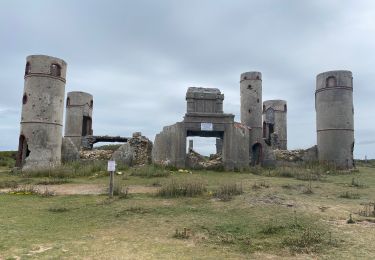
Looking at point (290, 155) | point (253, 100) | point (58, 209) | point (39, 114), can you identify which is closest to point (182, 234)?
point (58, 209)

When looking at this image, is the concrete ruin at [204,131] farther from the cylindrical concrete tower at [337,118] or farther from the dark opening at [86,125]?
the dark opening at [86,125]

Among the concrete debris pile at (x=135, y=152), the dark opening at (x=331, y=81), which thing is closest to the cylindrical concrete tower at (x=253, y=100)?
the dark opening at (x=331, y=81)

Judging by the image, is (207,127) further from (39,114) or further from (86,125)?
(86,125)

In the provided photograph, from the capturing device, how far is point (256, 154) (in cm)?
2333

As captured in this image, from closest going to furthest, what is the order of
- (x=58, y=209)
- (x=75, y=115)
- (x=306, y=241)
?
(x=306, y=241)
(x=58, y=209)
(x=75, y=115)

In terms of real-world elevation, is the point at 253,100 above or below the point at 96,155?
above

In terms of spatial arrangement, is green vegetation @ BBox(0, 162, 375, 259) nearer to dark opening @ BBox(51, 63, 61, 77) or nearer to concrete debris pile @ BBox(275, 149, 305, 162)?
dark opening @ BBox(51, 63, 61, 77)

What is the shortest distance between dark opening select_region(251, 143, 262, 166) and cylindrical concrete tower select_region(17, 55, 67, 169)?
39.7 feet

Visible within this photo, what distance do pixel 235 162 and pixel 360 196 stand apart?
29.7 feet

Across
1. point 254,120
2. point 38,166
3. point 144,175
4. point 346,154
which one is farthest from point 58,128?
point 346,154

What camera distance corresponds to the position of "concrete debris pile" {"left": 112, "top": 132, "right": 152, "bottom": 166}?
21.5 m

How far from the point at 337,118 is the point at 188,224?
18.0 m

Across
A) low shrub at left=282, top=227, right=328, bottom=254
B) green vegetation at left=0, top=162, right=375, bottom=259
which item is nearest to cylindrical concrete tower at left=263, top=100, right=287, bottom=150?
green vegetation at left=0, top=162, right=375, bottom=259

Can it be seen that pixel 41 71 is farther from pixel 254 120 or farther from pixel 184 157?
pixel 254 120
